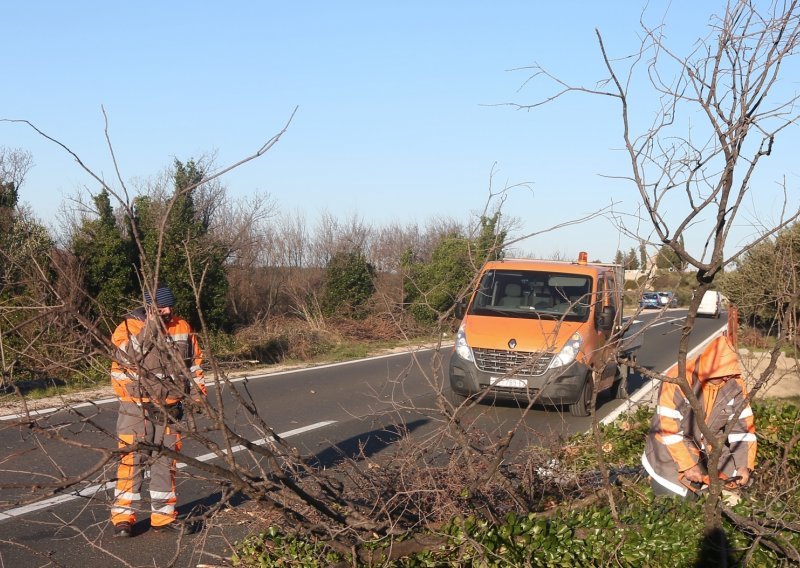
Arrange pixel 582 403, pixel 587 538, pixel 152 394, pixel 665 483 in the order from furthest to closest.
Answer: pixel 582 403
pixel 665 483
pixel 587 538
pixel 152 394

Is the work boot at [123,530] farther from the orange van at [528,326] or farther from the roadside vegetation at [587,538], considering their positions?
the orange van at [528,326]

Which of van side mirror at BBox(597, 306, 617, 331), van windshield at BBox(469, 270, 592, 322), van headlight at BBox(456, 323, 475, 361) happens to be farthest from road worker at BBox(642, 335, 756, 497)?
van windshield at BBox(469, 270, 592, 322)

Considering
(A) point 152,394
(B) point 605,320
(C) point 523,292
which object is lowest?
(B) point 605,320

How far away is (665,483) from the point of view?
497cm

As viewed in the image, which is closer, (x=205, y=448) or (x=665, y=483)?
(x=665, y=483)

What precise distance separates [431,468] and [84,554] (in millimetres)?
2694

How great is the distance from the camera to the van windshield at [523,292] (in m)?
12.8

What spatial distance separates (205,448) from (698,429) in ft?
19.2

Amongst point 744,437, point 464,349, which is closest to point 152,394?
point 744,437

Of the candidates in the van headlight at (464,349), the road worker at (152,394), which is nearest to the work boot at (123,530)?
the road worker at (152,394)

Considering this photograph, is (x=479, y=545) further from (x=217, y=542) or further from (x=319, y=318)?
(x=319, y=318)

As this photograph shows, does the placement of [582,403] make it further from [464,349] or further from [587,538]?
[587,538]

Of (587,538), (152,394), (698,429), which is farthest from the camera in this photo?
(698,429)

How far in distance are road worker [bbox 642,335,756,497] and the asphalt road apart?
382 mm
